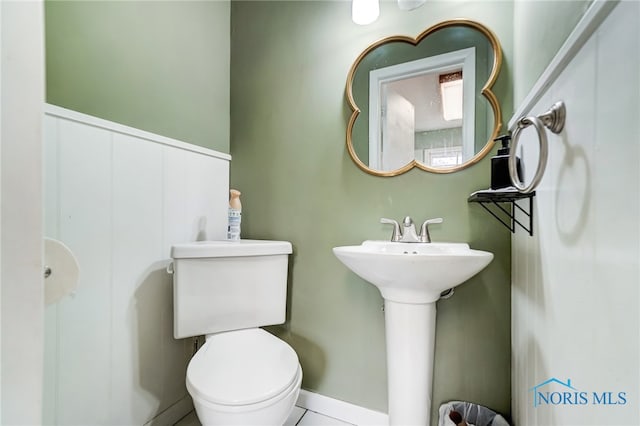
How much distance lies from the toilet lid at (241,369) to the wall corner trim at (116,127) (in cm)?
85

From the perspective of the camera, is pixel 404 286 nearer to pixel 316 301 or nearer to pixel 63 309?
pixel 316 301

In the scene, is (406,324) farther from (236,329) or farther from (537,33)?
(537,33)

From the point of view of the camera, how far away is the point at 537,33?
80 cm

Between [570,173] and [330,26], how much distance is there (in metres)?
1.25

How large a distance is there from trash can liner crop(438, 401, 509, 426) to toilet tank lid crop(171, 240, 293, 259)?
0.88 metres

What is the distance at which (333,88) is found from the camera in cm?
137

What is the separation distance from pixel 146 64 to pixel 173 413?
152 cm

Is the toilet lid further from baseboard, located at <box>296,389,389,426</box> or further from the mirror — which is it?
the mirror

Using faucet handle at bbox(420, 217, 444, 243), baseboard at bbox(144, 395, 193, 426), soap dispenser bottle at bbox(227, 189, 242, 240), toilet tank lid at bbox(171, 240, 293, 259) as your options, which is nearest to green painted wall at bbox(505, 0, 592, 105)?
faucet handle at bbox(420, 217, 444, 243)

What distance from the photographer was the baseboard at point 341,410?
4.09 ft

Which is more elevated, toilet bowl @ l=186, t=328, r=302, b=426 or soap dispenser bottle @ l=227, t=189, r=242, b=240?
soap dispenser bottle @ l=227, t=189, r=242, b=240

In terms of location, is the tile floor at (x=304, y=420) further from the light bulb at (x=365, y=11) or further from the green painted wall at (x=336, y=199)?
the light bulb at (x=365, y=11)

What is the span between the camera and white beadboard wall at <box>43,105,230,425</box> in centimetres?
92

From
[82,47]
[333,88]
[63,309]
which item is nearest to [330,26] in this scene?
[333,88]
